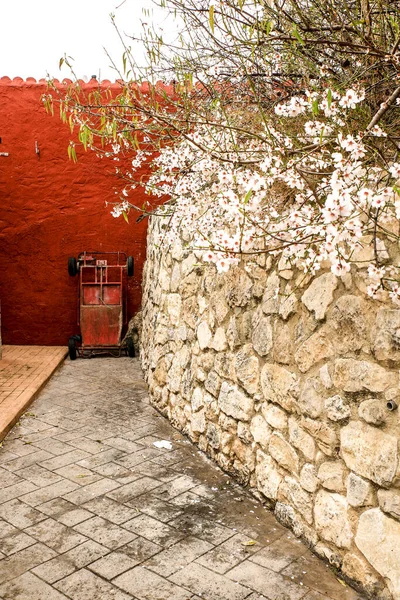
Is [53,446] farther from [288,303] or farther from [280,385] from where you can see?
[288,303]

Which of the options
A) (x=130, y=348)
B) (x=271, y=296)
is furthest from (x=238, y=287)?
(x=130, y=348)

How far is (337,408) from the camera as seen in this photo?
2.96 metres

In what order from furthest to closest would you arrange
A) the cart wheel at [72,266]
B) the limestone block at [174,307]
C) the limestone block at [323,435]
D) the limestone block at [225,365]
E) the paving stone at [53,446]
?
the cart wheel at [72,266] → the limestone block at [174,307] → the paving stone at [53,446] → the limestone block at [225,365] → the limestone block at [323,435]

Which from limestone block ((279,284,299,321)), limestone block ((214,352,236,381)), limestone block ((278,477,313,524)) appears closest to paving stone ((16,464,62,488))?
limestone block ((214,352,236,381))

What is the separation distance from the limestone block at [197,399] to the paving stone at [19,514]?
157cm

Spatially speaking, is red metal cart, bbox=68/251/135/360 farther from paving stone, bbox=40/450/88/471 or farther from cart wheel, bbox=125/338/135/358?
paving stone, bbox=40/450/88/471

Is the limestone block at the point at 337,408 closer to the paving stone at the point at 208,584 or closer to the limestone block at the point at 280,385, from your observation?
the limestone block at the point at 280,385

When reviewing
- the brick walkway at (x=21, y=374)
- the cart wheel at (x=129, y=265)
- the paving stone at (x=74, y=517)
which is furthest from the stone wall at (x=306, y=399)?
the cart wheel at (x=129, y=265)

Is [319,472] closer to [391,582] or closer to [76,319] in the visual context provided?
[391,582]

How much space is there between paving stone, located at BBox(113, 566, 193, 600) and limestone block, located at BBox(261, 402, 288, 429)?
1158 mm

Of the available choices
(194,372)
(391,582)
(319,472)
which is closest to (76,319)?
(194,372)

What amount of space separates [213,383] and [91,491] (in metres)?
1.23

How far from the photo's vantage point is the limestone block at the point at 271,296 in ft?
11.9

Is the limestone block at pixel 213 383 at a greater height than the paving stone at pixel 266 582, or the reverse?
the limestone block at pixel 213 383
